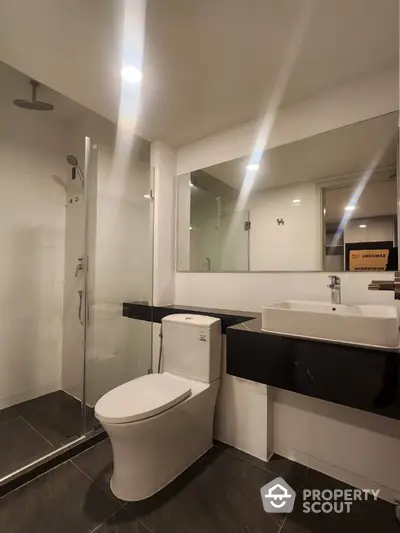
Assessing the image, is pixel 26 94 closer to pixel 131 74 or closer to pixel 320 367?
pixel 131 74

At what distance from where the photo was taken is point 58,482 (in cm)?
140

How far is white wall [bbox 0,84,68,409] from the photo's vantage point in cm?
207

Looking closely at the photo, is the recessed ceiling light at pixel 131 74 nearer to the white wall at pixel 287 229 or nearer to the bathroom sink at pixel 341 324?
the white wall at pixel 287 229

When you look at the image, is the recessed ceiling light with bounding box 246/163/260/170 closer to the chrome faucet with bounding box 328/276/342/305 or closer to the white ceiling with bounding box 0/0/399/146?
the white ceiling with bounding box 0/0/399/146

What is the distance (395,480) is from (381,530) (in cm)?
23

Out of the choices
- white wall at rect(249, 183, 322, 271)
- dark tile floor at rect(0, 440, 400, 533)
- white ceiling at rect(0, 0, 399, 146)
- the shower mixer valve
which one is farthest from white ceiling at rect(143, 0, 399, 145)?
dark tile floor at rect(0, 440, 400, 533)

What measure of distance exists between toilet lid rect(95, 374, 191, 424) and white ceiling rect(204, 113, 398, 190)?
4.57 feet

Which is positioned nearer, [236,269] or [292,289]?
[292,289]

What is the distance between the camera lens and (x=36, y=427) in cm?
184

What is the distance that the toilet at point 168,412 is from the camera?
1.30 metres

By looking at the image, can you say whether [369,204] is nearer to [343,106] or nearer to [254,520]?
[343,106]

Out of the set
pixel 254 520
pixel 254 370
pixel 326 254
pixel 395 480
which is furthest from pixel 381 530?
pixel 326 254

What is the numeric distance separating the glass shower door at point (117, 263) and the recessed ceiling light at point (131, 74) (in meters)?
0.62

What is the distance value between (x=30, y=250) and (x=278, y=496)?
231 centimetres
